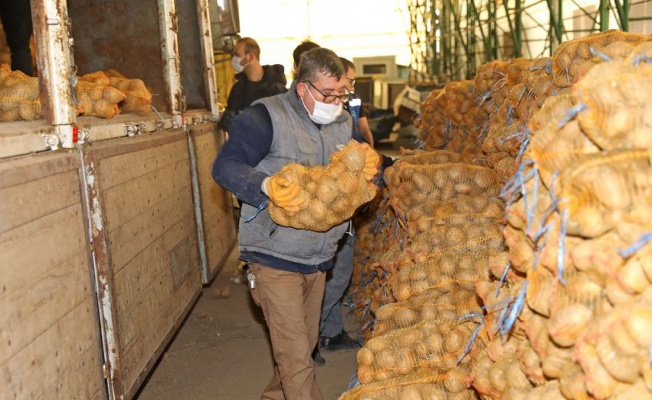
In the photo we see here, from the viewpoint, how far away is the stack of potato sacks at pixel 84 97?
3.68 meters

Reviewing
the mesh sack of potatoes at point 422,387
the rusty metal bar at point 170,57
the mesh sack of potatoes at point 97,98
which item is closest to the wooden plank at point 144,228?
the mesh sack of potatoes at point 97,98

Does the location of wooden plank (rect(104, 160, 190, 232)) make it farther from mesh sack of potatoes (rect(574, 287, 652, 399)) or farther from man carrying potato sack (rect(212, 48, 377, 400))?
mesh sack of potatoes (rect(574, 287, 652, 399))

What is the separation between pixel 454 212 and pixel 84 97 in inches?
101

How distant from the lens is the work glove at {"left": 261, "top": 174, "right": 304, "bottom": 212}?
127 inches

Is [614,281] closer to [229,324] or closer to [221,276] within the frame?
[229,324]

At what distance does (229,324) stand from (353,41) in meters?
22.3

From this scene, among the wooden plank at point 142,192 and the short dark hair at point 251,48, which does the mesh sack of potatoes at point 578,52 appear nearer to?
the wooden plank at point 142,192

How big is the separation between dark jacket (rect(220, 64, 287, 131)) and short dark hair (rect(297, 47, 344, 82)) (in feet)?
9.82

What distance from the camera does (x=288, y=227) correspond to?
3.58 m

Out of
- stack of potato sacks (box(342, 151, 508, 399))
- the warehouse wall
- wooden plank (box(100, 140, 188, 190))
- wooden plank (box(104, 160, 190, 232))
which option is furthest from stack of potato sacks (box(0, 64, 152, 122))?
the warehouse wall

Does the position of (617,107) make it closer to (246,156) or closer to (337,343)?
(246,156)

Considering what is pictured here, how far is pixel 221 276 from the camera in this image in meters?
7.55

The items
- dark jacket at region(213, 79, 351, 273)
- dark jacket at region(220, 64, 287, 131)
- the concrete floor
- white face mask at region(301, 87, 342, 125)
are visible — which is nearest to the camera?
dark jacket at region(213, 79, 351, 273)

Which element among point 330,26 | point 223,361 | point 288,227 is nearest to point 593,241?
point 288,227
